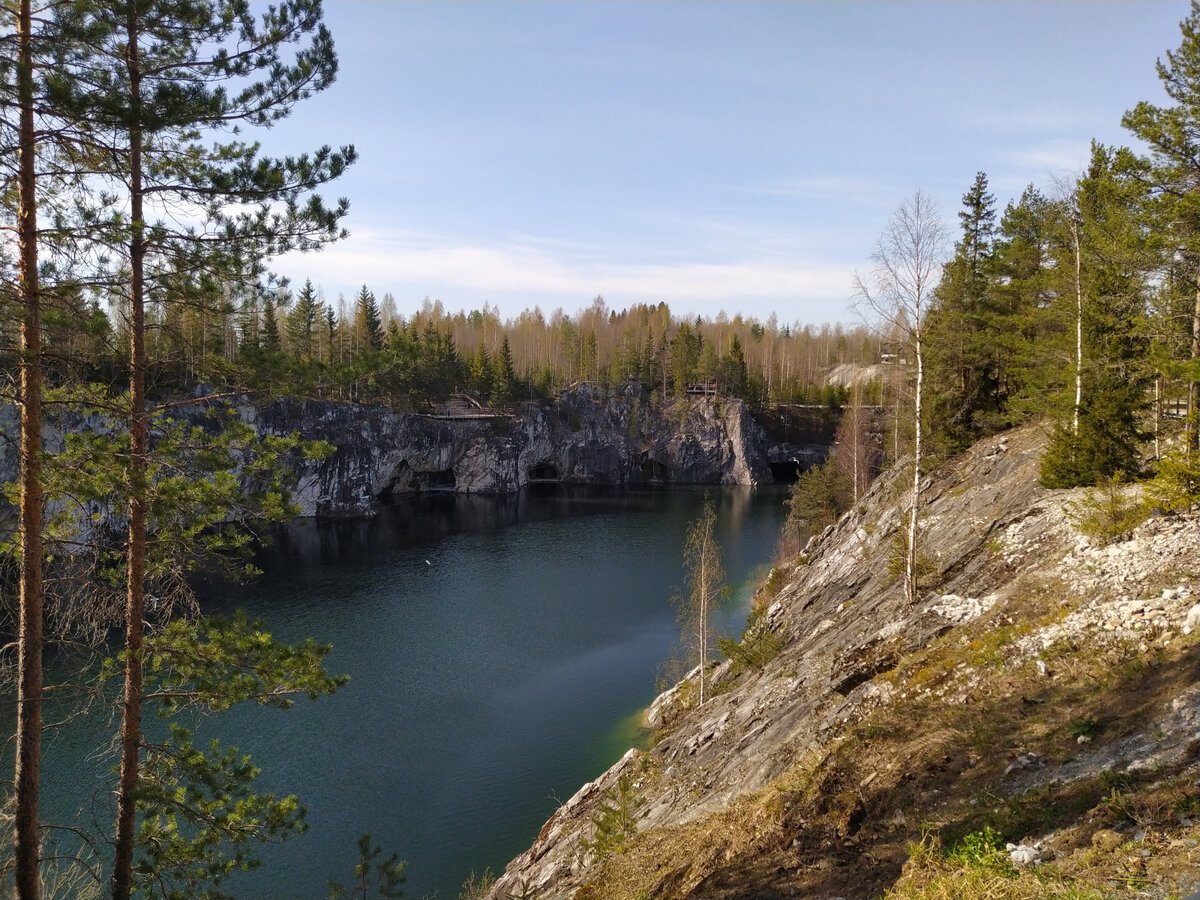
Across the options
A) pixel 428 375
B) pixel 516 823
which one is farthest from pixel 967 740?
pixel 428 375

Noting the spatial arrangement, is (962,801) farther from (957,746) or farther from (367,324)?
(367,324)

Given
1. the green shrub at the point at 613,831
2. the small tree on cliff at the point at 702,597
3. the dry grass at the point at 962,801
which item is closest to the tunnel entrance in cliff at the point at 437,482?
the small tree on cliff at the point at 702,597

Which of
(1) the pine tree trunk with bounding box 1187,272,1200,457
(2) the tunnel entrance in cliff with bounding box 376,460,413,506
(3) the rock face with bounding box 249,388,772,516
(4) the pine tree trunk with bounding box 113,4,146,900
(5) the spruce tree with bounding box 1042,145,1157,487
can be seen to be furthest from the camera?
(2) the tunnel entrance in cliff with bounding box 376,460,413,506

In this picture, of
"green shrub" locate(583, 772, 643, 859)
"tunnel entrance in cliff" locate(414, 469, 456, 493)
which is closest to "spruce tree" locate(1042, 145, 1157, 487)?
"green shrub" locate(583, 772, 643, 859)

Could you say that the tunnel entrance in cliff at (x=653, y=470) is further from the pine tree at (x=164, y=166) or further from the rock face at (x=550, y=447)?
the pine tree at (x=164, y=166)

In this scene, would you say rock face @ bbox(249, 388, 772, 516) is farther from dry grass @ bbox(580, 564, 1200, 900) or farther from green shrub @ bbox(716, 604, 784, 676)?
dry grass @ bbox(580, 564, 1200, 900)

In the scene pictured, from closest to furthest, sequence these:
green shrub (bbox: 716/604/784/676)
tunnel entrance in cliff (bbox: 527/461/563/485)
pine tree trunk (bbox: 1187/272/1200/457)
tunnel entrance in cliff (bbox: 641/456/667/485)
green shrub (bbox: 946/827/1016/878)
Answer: green shrub (bbox: 946/827/1016/878) < pine tree trunk (bbox: 1187/272/1200/457) < green shrub (bbox: 716/604/784/676) < tunnel entrance in cliff (bbox: 527/461/563/485) < tunnel entrance in cliff (bbox: 641/456/667/485)

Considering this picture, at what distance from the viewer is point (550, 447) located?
8350cm

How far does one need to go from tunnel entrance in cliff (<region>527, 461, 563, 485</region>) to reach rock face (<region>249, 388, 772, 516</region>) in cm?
14

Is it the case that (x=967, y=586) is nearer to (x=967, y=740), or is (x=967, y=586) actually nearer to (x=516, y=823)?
(x=967, y=740)

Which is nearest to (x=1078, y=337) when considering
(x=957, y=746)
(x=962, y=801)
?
(x=957, y=746)

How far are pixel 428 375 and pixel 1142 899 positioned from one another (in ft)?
240

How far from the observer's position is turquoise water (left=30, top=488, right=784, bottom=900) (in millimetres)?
19453

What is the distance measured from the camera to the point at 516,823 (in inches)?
776
